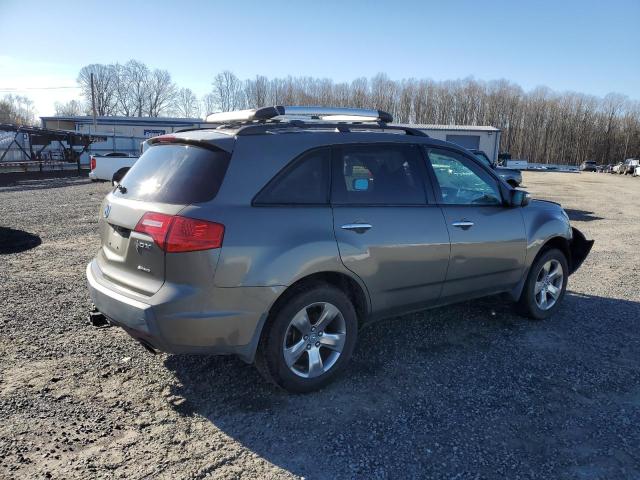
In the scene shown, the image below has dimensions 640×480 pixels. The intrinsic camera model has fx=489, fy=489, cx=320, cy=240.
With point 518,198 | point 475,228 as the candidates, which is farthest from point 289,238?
point 518,198

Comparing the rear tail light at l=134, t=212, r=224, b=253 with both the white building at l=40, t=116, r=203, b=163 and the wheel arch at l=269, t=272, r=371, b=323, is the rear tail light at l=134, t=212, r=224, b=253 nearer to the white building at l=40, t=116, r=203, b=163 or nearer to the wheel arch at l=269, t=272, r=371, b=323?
the wheel arch at l=269, t=272, r=371, b=323

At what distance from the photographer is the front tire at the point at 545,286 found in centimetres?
480

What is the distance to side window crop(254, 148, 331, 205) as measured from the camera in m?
3.15

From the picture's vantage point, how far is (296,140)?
335 cm

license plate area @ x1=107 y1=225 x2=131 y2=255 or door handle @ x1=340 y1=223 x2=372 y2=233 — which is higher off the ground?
door handle @ x1=340 y1=223 x2=372 y2=233

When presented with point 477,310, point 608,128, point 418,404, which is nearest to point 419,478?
point 418,404

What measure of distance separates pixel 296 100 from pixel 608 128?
65.7 metres

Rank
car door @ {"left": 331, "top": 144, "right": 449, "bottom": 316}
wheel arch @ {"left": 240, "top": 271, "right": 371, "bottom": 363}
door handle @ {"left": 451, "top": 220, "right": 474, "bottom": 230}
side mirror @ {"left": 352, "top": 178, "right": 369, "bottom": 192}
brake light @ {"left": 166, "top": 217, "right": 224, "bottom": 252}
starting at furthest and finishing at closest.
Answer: door handle @ {"left": 451, "top": 220, "right": 474, "bottom": 230}
side mirror @ {"left": 352, "top": 178, "right": 369, "bottom": 192}
car door @ {"left": 331, "top": 144, "right": 449, "bottom": 316}
wheel arch @ {"left": 240, "top": 271, "right": 371, "bottom": 363}
brake light @ {"left": 166, "top": 217, "right": 224, "bottom": 252}

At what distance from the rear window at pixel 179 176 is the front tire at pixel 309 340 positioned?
905mm

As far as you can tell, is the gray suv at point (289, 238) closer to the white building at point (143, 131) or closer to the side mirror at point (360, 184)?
the side mirror at point (360, 184)

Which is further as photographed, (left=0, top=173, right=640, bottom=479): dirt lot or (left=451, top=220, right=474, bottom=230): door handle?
(left=451, top=220, right=474, bottom=230): door handle

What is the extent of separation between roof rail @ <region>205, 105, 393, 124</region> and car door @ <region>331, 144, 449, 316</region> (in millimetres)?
601

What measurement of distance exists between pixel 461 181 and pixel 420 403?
198 cm

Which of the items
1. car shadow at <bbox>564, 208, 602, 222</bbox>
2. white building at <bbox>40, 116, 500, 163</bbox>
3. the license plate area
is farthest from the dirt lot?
white building at <bbox>40, 116, 500, 163</bbox>
